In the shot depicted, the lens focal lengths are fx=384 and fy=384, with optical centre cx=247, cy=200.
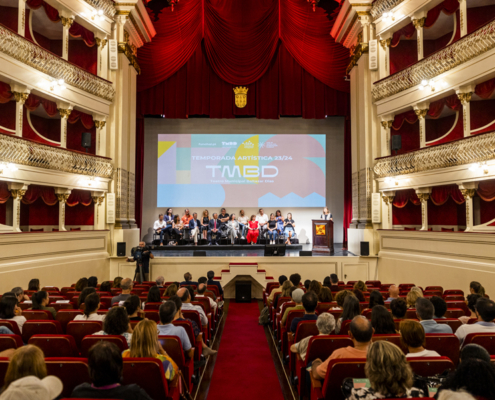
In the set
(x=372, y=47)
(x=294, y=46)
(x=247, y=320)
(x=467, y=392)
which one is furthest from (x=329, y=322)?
(x=294, y=46)

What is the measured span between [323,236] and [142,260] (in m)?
4.93

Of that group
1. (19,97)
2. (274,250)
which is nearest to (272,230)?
(274,250)

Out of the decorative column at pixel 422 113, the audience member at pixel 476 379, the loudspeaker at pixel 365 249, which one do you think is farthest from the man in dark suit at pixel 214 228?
the audience member at pixel 476 379

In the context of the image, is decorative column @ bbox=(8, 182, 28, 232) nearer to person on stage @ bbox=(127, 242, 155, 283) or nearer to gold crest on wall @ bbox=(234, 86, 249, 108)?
person on stage @ bbox=(127, 242, 155, 283)

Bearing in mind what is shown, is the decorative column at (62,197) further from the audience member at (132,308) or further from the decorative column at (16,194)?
the audience member at (132,308)

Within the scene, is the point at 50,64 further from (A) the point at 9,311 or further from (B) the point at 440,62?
(B) the point at 440,62

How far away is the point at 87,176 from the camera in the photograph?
32.9ft

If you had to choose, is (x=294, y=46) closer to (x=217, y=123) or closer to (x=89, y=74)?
(x=217, y=123)

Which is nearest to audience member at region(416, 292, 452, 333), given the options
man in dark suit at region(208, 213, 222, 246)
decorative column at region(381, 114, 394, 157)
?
decorative column at region(381, 114, 394, 157)

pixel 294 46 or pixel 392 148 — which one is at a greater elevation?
pixel 294 46

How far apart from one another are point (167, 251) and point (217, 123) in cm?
534

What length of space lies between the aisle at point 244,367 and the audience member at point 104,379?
182 centimetres

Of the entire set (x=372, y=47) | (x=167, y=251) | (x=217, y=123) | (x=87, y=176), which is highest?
(x=372, y=47)

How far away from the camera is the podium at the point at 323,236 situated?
34.8ft
